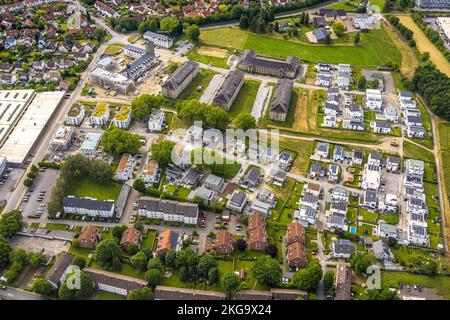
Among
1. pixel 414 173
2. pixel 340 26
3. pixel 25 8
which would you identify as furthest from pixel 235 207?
pixel 25 8

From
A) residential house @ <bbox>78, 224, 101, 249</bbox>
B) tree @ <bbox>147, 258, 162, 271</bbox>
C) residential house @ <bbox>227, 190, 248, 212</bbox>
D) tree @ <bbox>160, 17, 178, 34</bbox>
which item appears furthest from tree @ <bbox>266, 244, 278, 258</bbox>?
tree @ <bbox>160, 17, 178, 34</bbox>

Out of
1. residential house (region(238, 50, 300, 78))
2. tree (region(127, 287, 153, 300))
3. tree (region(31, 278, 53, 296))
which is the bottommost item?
tree (region(31, 278, 53, 296))

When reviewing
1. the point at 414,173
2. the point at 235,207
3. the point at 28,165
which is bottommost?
the point at 28,165

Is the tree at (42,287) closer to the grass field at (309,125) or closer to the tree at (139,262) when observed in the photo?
the tree at (139,262)

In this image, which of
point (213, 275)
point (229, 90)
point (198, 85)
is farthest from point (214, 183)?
point (198, 85)

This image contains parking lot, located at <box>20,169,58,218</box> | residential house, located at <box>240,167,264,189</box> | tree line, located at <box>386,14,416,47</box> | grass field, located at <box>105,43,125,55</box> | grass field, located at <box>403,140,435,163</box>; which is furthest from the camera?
tree line, located at <box>386,14,416,47</box>

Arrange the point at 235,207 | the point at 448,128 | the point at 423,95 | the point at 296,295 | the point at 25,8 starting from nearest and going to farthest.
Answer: the point at 296,295
the point at 235,207
the point at 448,128
the point at 423,95
the point at 25,8

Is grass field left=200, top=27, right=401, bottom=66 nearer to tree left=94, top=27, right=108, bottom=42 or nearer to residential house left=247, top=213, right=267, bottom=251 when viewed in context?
tree left=94, top=27, right=108, bottom=42

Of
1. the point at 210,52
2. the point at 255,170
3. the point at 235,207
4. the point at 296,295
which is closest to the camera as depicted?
the point at 296,295

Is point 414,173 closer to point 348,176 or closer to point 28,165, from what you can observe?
point 348,176
